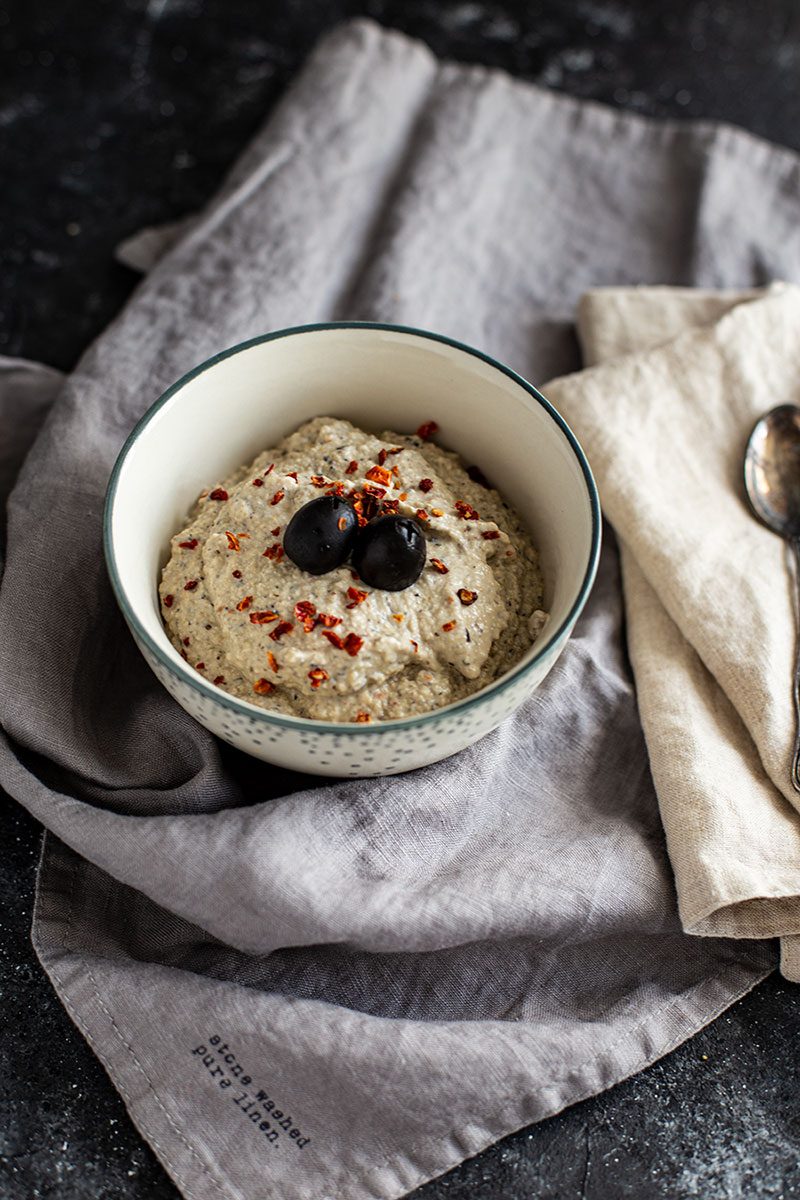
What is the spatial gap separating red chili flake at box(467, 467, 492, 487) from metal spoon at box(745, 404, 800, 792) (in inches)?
18.2

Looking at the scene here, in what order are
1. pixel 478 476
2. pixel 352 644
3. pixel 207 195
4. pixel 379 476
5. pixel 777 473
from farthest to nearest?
1. pixel 207 195
2. pixel 777 473
3. pixel 478 476
4. pixel 379 476
5. pixel 352 644

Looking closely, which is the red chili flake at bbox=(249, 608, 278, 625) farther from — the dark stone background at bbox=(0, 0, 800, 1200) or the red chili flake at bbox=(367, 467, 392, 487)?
the dark stone background at bbox=(0, 0, 800, 1200)

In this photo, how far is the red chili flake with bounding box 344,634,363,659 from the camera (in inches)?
61.2

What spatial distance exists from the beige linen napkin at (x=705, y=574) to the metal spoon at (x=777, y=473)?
0.02m

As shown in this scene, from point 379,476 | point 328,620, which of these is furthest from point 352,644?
point 379,476

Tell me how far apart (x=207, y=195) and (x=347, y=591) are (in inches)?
51.6

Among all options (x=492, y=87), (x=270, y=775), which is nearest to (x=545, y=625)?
(x=270, y=775)

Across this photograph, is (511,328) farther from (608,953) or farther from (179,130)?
(608,953)

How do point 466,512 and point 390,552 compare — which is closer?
point 390,552

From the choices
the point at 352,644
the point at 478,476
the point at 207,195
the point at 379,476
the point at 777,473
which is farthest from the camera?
the point at 207,195

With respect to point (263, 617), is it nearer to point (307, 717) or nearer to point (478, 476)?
point (307, 717)

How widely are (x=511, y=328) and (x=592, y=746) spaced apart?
0.89 m

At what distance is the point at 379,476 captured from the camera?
172 centimetres

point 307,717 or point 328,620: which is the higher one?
point 328,620
